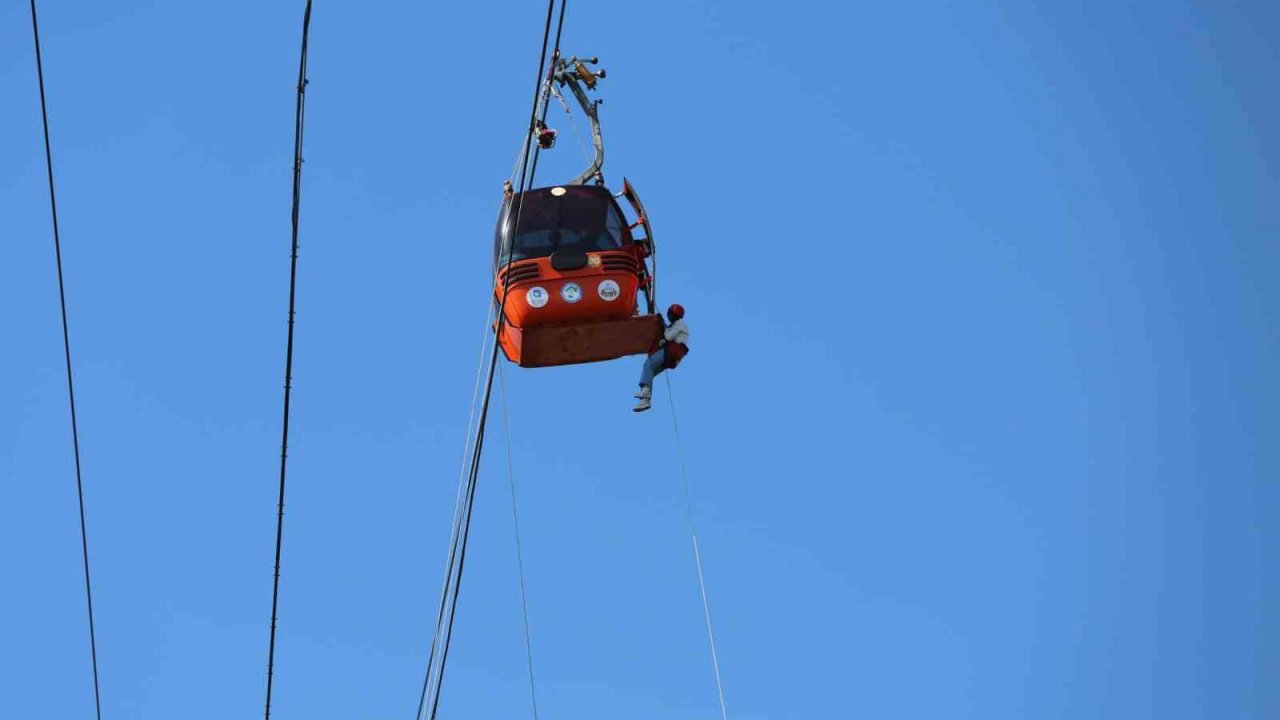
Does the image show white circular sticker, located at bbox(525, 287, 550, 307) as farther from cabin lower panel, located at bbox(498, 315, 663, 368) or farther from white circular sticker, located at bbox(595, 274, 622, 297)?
white circular sticker, located at bbox(595, 274, 622, 297)

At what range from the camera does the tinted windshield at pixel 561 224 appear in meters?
23.1

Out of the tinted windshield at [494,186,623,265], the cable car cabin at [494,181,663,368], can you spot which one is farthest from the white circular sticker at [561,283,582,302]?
the tinted windshield at [494,186,623,265]

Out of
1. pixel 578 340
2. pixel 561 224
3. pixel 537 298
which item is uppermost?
pixel 561 224

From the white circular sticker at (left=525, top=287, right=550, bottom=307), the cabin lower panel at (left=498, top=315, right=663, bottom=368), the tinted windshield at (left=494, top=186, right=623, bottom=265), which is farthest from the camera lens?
the tinted windshield at (left=494, top=186, right=623, bottom=265)

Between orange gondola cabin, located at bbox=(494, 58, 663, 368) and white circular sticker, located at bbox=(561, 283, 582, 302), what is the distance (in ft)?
0.03

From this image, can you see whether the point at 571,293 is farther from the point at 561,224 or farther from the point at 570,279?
the point at 561,224

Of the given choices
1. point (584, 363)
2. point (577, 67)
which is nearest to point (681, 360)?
point (584, 363)

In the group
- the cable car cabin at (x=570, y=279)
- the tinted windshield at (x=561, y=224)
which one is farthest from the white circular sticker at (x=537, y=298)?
the tinted windshield at (x=561, y=224)

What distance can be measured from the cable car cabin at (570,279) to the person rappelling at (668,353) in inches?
10.7

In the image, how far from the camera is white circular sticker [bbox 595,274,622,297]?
2292 cm

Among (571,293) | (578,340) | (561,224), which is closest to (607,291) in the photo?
(571,293)

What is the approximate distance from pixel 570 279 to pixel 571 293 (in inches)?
6.5

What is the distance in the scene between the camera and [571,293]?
22.8 metres

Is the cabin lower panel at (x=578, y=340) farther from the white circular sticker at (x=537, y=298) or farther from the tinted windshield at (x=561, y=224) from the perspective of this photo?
the tinted windshield at (x=561, y=224)
